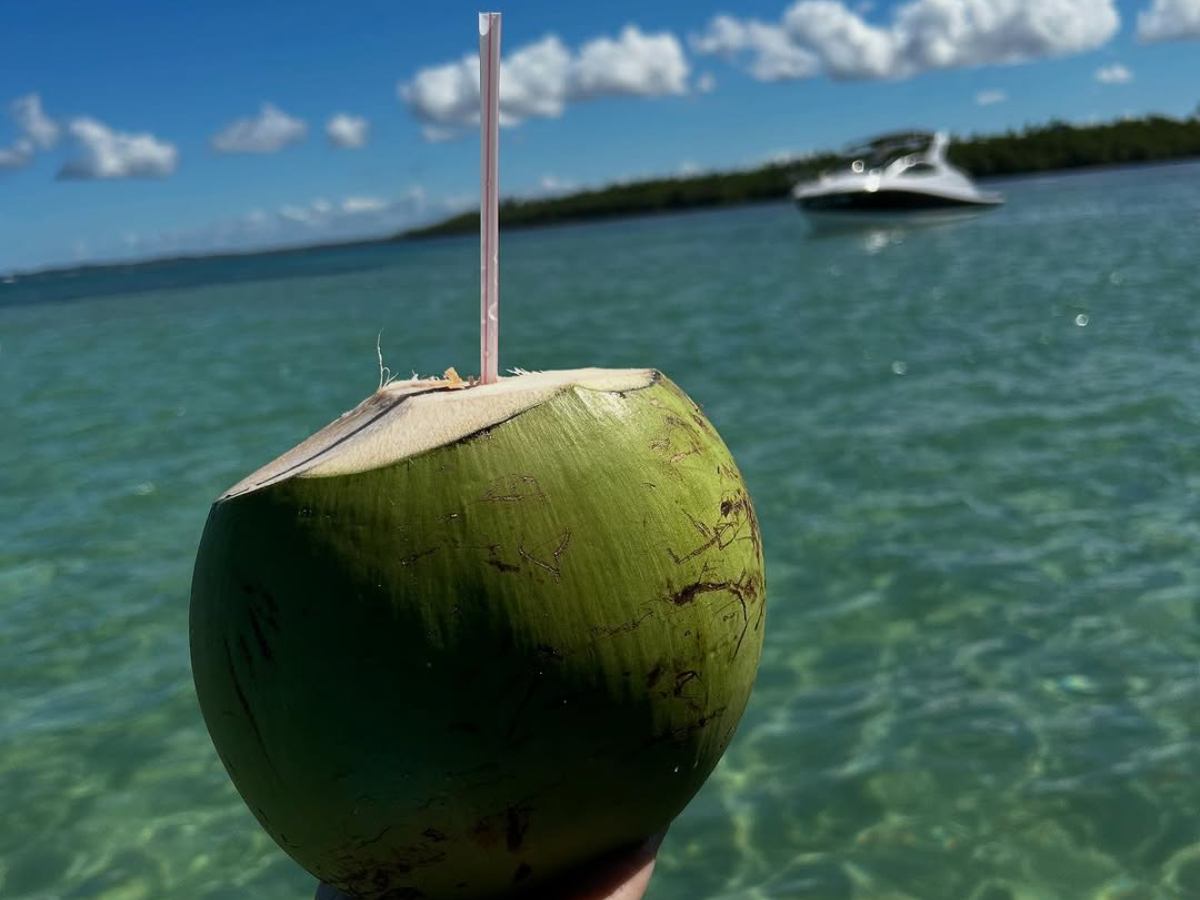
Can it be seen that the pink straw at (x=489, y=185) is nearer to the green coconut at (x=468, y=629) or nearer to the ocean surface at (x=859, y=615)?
the green coconut at (x=468, y=629)

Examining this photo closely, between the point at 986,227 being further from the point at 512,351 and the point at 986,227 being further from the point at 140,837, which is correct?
the point at 140,837

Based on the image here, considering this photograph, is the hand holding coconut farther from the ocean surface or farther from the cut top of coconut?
the ocean surface

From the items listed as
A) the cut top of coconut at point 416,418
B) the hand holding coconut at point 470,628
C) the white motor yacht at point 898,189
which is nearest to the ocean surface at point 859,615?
the hand holding coconut at point 470,628

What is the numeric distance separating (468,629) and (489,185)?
0.63 meters

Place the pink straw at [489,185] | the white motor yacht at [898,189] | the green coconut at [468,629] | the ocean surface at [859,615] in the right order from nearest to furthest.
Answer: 1. the green coconut at [468,629]
2. the pink straw at [489,185]
3. the ocean surface at [859,615]
4. the white motor yacht at [898,189]

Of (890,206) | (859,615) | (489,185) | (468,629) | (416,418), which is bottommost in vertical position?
(859,615)

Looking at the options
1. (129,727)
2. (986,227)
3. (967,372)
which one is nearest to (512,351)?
(967,372)

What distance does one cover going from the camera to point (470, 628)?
49.9 inches

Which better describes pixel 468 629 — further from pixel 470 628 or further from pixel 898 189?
pixel 898 189

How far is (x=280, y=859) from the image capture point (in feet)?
11.0

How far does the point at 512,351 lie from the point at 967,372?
5283 millimetres

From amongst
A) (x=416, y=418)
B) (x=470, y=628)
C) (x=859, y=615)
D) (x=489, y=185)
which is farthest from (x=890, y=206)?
(x=470, y=628)

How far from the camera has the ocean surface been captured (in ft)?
10.4

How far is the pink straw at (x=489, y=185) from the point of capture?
1.43 m
